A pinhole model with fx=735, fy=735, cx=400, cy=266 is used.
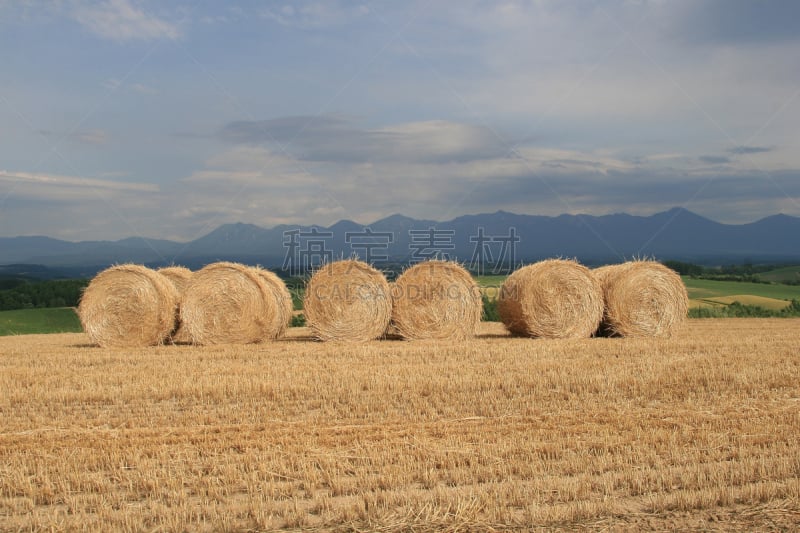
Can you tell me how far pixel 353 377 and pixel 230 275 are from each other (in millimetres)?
6080

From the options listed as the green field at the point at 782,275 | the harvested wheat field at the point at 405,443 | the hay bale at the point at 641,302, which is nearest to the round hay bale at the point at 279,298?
the harvested wheat field at the point at 405,443

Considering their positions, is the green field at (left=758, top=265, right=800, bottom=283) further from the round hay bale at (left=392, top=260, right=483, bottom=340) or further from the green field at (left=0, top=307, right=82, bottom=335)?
the green field at (left=0, top=307, right=82, bottom=335)

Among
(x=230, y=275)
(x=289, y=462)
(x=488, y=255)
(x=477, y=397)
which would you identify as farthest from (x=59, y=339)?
(x=289, y=462)

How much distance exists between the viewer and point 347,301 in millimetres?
15773

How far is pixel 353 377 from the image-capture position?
10531 mm

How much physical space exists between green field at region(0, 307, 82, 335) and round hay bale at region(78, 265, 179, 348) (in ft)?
30.8

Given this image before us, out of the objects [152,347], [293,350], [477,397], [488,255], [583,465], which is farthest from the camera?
[488,255]

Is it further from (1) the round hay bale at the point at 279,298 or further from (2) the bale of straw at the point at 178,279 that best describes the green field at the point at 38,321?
(1) the round hay bale at the point at 279,298

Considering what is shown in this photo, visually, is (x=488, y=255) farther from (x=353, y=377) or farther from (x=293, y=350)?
(x=353, y=377)

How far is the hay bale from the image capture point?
1650cm

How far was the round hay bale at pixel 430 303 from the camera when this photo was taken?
16000 mm

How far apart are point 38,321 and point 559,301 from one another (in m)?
18.5

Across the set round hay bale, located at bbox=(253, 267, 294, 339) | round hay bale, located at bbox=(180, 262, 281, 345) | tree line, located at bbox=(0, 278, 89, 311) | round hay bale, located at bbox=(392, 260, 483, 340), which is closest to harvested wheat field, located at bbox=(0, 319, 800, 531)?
round hay bale, located at bbox=(180, 262, 281, 345)

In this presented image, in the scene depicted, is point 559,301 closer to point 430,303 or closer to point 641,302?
point 641,302
